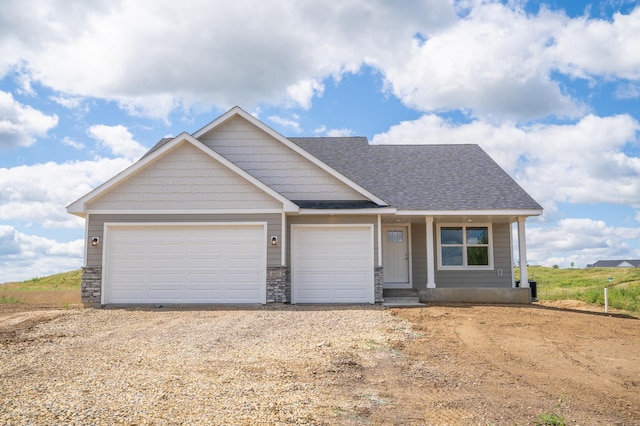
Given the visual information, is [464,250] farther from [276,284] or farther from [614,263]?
[614,263]

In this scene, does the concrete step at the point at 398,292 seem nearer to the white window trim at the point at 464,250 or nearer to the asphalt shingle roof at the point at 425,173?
the white window trim at the point at 464,250

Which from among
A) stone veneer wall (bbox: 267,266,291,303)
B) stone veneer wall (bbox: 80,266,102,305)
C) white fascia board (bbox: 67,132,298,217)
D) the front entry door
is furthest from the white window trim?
stone veneer wall (bbox: 80,266,102,305)

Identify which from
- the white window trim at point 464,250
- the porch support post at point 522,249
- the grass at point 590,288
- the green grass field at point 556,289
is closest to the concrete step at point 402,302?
the white window trim at point 464,250

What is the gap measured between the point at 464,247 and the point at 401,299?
11.0 feet

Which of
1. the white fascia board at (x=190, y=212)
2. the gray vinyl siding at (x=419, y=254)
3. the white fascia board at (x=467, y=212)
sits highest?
the white fascia board at (x=467, y=212)

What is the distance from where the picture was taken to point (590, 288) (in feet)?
74.7

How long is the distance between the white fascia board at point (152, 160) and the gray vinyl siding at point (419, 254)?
5.14 metres

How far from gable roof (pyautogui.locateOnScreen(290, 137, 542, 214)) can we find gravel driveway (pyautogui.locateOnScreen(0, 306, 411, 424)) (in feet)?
19.6

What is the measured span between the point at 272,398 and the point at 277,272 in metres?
8.54

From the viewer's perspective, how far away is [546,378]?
721 cm

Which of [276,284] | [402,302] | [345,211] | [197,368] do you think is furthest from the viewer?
[402,302]

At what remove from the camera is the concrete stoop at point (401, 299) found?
1483cm

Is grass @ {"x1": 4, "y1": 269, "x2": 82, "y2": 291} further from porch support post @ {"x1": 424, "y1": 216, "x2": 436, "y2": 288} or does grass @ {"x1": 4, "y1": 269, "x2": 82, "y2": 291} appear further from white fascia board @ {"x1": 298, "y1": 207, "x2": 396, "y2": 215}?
porch support post @ {"x1": 424, "y1": 216, "x2": 436, "y2": 288}

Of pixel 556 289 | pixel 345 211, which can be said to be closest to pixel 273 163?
pixel 345 211
